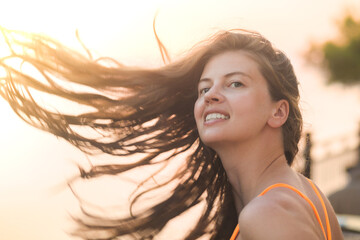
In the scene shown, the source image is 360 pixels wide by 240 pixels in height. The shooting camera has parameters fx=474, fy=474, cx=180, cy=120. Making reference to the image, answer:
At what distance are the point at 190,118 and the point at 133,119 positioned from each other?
12.4 inches

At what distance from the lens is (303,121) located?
7.70ft

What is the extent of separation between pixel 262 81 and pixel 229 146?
318 mm

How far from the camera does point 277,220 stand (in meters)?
1.53

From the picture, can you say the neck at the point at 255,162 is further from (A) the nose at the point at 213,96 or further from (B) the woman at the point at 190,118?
(A) the nose at the point at 213,96

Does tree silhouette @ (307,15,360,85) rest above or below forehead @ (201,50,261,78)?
below

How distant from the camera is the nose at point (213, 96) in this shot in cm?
202

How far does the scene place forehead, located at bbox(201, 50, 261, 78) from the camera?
6.81ft

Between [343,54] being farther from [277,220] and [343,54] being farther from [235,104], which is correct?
[277,220]

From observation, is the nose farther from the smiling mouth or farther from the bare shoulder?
the bare shoulder

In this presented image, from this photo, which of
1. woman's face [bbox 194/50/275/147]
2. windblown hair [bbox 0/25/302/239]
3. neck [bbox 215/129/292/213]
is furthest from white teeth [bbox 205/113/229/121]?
windblown hair [bbox 0/25/302/239]

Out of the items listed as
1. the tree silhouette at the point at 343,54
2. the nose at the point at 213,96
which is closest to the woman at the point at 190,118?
the nose at the point at 213,96

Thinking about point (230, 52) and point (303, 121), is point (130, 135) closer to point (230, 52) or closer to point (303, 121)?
point (230, 52)

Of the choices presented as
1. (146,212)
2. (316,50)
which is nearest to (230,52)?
(146,212)

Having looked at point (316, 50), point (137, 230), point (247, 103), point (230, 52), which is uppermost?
point (230, 52)
